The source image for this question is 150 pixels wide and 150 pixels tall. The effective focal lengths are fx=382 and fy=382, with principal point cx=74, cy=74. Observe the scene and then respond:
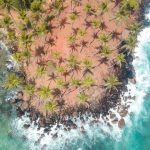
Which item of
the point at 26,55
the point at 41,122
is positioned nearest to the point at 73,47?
the point at 26,55

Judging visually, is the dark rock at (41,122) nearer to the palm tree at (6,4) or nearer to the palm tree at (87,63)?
the palm tree at (87,63)

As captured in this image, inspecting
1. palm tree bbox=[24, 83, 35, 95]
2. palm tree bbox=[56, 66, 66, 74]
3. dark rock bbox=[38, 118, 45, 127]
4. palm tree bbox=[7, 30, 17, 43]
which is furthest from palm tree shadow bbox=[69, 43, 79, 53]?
dark rock bbox=[38, 118, 45, 127]

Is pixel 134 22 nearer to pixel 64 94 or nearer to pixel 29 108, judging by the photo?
pixel 64 94

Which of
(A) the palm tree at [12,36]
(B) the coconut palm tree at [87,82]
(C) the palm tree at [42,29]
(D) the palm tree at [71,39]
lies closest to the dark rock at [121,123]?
(B) the coconut palm tree at [87,82]

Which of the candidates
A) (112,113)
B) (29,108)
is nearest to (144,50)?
(112,113)

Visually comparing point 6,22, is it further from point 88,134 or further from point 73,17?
point 88,134
